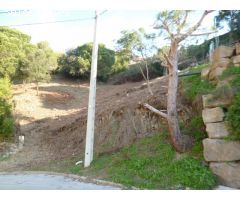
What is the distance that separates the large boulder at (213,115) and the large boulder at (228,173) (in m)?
0.67

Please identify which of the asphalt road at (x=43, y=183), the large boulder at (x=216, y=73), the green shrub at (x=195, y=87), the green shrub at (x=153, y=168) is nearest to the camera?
the green shrub at (x=153, y=168)

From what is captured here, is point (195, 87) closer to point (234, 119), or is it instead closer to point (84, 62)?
point (234, 119)

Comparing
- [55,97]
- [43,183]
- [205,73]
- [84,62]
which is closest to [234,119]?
[205,73]

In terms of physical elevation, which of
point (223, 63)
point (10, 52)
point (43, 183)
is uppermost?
point (10, 52)

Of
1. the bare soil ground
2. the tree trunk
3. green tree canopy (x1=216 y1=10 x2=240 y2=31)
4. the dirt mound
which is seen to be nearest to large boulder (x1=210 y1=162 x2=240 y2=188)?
the tree trunk

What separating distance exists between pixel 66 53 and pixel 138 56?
5.01 metres

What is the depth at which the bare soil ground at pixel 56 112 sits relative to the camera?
8.02 m

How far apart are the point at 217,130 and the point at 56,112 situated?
7038 millimetres

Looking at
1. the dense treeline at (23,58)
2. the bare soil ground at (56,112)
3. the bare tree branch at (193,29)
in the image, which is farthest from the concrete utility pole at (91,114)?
the dense treeline at (23,58)

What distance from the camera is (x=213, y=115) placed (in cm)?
535

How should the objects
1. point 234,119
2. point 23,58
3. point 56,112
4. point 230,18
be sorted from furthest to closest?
point 23,58
point 56,112
point 230,18
point 234,119

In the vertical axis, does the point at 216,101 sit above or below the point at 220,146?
above

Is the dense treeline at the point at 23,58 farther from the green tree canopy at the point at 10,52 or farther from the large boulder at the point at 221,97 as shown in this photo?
the large boulder at the point at 221,97

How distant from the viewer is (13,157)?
26.8ft
